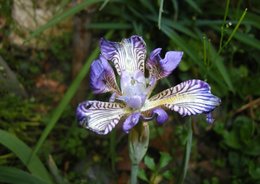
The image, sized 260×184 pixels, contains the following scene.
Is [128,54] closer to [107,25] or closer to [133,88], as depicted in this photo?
[133,88]

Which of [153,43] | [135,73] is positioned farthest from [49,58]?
[135,73]

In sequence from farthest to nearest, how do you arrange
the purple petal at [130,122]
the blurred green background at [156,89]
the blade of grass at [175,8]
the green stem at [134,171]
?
the blade of grass at [175,8]
the blurred green background at [156,89]
the green stem at [134,171]
the purple petal at [130,122]

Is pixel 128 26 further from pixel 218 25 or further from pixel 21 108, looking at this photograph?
pixel 21 108

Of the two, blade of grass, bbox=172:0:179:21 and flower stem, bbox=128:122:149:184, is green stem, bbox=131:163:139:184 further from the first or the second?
blade of grass, bbox=172:0:179:21

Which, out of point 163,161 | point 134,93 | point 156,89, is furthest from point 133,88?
point 156,89

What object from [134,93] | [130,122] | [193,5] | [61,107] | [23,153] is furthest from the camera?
[193,5]

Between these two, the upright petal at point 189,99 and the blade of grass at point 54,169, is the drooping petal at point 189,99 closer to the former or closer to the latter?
the upright petal at point 189,99

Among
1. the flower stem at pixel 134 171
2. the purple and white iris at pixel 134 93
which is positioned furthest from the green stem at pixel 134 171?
the purple and white iris at pixel 134 93
